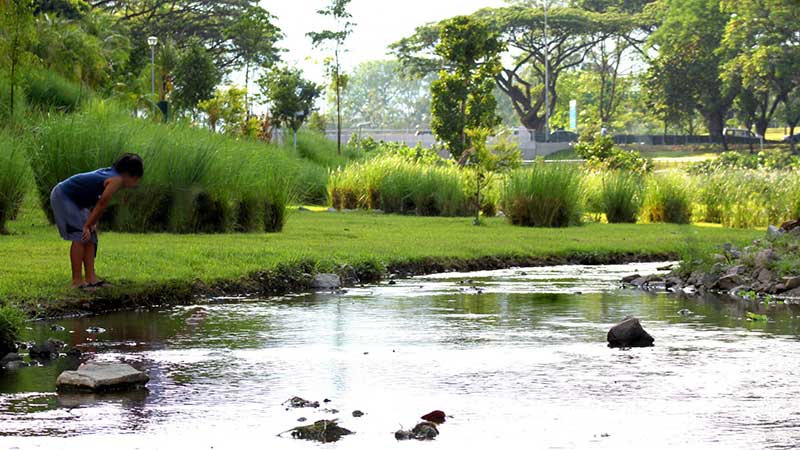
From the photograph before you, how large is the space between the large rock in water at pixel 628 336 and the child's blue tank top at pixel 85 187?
5.52 metres

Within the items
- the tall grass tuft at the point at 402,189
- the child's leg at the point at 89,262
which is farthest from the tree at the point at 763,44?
the child's leg at the point at 89,262

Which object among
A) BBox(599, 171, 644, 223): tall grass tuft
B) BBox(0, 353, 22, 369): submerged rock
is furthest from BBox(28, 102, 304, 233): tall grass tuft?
BBox(599, 171, 644, 223): tall grass tuft

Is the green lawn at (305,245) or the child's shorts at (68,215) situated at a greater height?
the child's shorts at (68,215)

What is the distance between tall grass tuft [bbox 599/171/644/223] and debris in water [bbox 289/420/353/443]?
27.0 m

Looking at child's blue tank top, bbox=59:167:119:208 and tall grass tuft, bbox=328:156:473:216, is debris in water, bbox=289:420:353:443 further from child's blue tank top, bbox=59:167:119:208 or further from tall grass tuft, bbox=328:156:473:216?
tall grass tuft, bbox=328:156:473:216

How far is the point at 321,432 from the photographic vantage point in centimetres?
827

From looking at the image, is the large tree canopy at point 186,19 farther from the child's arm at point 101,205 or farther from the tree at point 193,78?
the child's arm at point 101,205

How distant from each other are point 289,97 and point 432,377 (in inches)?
2003

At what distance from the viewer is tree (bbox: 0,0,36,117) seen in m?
29.7

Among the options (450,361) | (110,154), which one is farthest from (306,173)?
(450,361)

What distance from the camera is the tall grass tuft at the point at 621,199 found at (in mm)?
34688

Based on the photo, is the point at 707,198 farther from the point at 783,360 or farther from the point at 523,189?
the point at 783,360

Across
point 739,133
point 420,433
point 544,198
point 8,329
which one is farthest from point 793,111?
point 420,433

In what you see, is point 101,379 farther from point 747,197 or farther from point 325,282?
point 747,197
